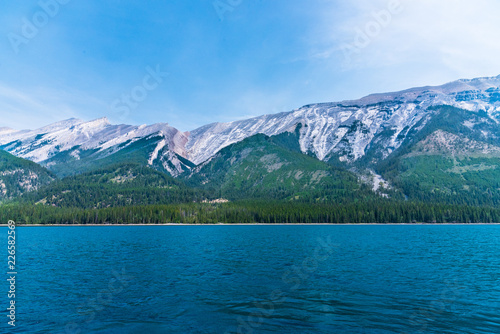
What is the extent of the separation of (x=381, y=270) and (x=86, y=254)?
70262 millimetres

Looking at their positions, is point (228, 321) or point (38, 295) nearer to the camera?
point (228, 321)

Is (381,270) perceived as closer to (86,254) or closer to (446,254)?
(446,254)

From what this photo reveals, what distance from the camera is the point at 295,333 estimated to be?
30094mm

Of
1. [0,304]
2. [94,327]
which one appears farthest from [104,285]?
[94,327]

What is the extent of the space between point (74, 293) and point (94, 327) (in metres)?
16.0

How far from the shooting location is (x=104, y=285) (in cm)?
4912

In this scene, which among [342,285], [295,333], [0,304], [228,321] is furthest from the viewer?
[342,285]

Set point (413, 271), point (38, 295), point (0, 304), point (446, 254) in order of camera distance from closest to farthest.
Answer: point (0, 304) < point (38, 295) < point (413, 271) < point (446, 254)

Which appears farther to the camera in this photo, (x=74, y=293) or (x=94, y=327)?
(x=74, y=293)

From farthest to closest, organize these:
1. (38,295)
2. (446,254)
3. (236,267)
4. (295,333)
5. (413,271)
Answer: (446,254) → (236,267) → (413,271) → (38,295) → (295,333)

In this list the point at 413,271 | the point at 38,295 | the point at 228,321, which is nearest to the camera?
the point at 228,321

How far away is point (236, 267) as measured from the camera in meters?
62.6

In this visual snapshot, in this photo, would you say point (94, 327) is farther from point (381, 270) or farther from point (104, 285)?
point (381, 270)

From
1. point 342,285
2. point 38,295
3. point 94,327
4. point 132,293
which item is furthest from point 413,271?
point 38,295
